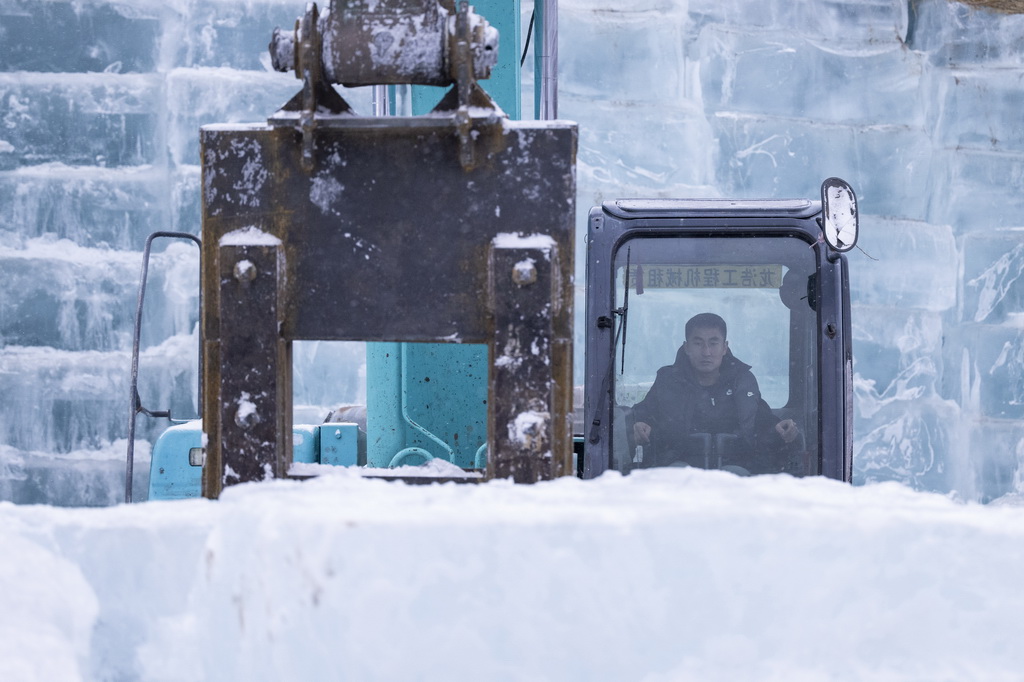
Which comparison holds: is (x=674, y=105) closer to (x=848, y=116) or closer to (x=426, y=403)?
(x=848, y=116)

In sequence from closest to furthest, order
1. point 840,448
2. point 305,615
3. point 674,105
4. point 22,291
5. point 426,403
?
point 305,615, point 426,403, point 840,448, point 22,291, point 674,105

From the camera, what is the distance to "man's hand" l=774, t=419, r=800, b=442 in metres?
3.16

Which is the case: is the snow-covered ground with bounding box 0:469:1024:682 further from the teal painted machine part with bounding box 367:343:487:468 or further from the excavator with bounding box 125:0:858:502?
the teal painted machine part with bounding box 367:343:487:468

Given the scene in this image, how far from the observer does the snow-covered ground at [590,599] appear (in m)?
1.08

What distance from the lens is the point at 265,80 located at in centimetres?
941

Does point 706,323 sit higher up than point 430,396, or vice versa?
point 706,323

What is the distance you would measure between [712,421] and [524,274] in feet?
5.55

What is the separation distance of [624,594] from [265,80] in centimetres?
920

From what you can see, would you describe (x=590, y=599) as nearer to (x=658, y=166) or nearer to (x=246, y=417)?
(x=246, y=417)

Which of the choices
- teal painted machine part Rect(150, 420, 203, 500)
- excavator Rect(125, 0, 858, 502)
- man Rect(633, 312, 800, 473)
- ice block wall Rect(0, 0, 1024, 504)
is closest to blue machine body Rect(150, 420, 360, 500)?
teal painted machine part Rect(150, 420, 203, 500)

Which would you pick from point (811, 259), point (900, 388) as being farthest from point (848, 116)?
point (811, 259)

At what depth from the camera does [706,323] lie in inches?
130

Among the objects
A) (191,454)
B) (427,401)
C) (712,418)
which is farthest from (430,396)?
(191,454)

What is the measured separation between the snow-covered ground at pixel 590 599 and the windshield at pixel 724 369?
6.52 ft
